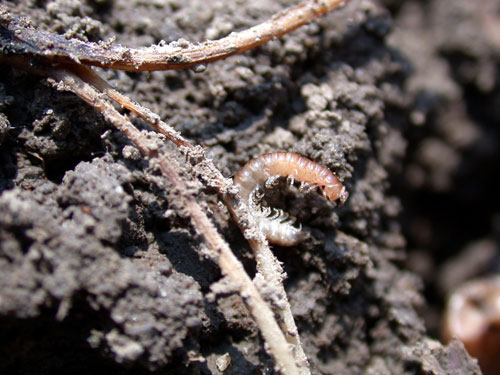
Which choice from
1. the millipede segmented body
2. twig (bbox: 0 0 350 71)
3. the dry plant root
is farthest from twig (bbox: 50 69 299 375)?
the millipede segmented body

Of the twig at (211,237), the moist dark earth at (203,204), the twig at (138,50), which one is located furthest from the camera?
the twig at (138,50)

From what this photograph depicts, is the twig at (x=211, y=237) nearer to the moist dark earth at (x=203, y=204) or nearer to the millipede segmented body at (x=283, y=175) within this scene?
the moist dark earth at (x=203, y=204)

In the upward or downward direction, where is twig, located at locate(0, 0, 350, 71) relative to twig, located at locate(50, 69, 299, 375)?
upward

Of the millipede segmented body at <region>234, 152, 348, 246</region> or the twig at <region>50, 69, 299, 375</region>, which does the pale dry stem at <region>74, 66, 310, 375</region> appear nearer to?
the twig at <region>50, 69, 299, 375</region>

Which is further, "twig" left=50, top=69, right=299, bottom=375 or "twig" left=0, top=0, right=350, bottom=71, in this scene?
"twig" left=0, top=0, right=350, bottom=71

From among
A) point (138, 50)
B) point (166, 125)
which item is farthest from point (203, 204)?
point (138, 50)

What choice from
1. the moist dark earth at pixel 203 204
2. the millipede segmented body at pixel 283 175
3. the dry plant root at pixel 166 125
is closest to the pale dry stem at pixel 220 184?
the dry plant root at pixel 166 125
